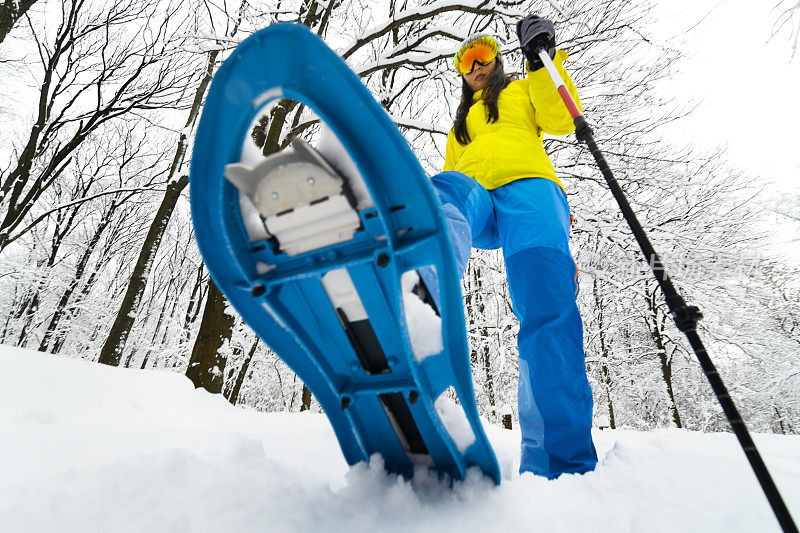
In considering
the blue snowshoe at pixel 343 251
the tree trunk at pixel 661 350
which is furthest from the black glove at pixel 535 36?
the tree trunk at pixel 661 350

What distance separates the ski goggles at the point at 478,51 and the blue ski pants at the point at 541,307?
33.1 inches

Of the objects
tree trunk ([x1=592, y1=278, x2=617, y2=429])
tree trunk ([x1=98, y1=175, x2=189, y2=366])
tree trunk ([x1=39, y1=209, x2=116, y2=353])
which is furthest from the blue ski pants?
tree trunk ([x1=39, y1=209, x2=116, y2=353])

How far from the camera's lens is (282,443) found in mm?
1469

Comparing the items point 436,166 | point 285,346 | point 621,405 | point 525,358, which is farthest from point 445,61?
point 621,405

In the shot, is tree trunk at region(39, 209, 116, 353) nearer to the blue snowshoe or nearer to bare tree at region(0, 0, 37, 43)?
bare tree at region(0, 0, 37, 43)

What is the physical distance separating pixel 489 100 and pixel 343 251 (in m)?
1.32

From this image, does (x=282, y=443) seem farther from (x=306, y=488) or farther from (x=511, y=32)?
(x=511, y=32)

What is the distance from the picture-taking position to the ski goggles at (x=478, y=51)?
1.96 m

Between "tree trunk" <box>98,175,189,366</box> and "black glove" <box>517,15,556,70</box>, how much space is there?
5.88 m

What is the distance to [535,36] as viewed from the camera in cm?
145

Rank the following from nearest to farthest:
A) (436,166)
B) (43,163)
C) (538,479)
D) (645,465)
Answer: (538,479) < (645,465) < (436,166) < (43,163)

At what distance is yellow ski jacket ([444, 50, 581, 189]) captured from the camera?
5.05 feet

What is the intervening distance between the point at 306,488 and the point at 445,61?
4540mm

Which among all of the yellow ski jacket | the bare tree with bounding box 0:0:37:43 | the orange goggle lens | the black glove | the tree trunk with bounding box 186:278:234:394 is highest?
the bare tree with bounding box 0:0:37:43
